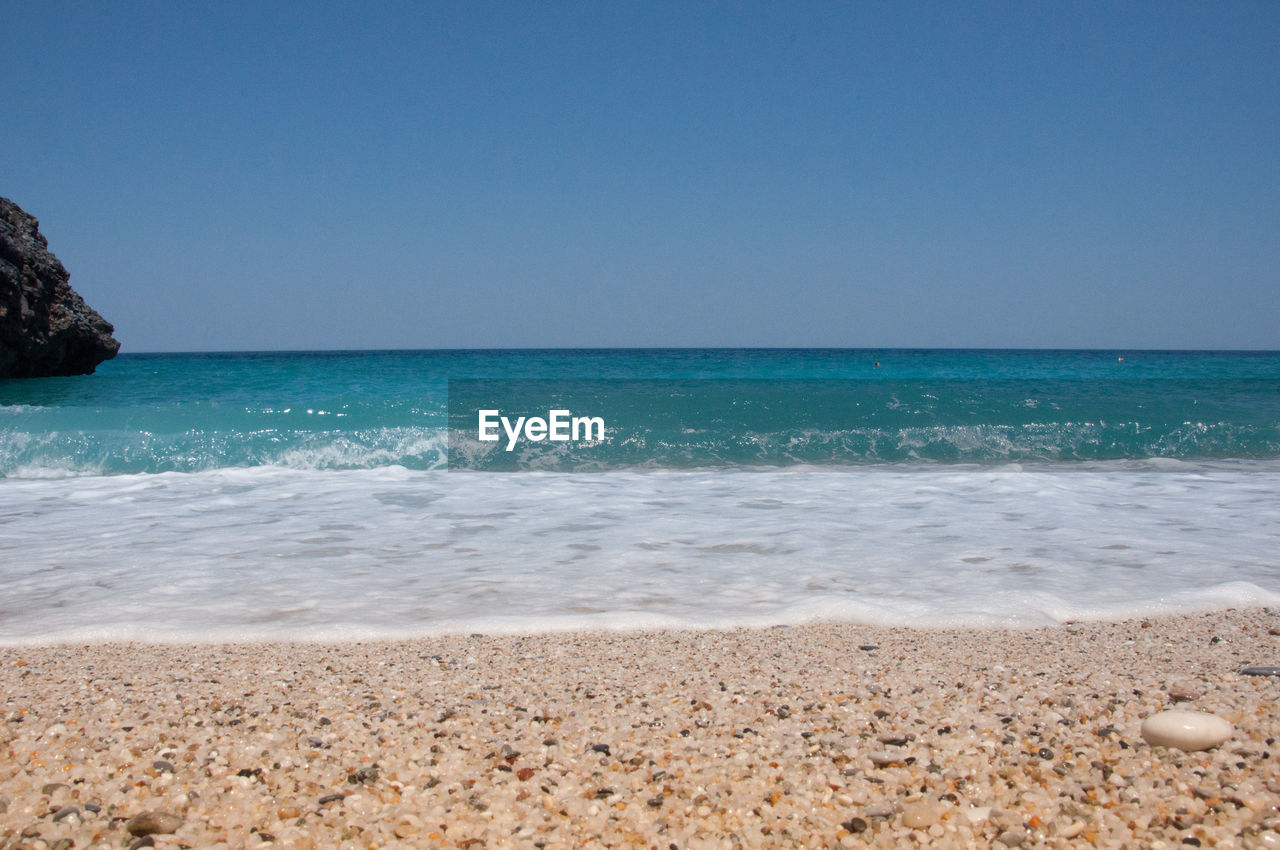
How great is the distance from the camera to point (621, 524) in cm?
520

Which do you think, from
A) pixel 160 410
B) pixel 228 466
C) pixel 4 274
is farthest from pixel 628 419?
pixel 4 274

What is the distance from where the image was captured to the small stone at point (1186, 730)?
1.76 m

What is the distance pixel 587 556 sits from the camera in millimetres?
4305

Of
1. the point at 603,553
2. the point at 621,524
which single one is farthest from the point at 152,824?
the point at 621,524

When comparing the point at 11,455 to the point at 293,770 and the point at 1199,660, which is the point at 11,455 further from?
the point at 1199,660

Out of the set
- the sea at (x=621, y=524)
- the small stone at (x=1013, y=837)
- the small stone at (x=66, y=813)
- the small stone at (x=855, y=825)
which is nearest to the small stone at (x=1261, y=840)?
the small stone at (x=1013, y=837)

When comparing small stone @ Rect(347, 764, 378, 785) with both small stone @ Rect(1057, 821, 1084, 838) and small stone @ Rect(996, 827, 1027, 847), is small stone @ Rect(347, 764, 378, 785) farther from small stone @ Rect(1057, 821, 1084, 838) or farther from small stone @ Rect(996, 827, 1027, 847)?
small stone @ Rect(1057, 821, 1084, 838)

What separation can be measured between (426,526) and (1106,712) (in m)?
4.09

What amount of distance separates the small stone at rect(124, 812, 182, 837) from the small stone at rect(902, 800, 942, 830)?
140cm

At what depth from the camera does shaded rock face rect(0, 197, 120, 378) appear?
1641 cm

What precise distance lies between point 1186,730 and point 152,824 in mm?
2161

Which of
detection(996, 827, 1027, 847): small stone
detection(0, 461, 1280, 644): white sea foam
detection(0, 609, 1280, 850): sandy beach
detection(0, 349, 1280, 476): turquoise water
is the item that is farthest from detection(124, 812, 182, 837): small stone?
detection(0, 349, 1280, 476): turquoise water

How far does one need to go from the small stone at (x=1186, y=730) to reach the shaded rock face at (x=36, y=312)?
20.1 meters

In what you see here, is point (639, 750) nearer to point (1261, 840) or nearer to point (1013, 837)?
point (1013, 837)
